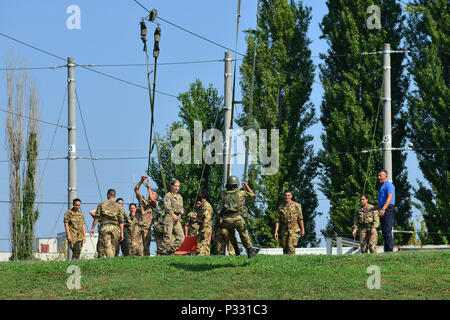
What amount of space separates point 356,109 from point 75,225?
1951 centimetres

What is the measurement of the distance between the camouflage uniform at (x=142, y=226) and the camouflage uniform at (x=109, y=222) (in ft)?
3.17

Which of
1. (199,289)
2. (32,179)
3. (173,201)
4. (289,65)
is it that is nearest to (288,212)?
(173,201)

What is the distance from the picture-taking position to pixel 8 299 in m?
17.1

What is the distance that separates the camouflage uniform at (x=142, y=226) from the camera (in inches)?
978

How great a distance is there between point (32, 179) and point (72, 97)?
5377 millimetres

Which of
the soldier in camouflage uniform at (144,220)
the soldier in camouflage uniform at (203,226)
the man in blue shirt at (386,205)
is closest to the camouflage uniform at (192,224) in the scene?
the soldier in camouflage uniform at (144,220)

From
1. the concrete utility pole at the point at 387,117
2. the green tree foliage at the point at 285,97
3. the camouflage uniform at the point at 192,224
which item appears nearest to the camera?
the camouflage uniform at the point at 192,224

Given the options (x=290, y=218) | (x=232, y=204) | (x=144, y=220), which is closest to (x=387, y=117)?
(x=290, y=218)

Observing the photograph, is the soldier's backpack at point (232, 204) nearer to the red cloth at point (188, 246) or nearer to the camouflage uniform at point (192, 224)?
the red cloth at point (188, 246)

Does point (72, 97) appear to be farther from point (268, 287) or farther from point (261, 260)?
point (268, 287)

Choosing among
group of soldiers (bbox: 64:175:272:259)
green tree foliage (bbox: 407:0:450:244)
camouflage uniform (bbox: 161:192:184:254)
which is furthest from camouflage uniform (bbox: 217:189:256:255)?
green tree foliage (bbox: 407:0:450:244)

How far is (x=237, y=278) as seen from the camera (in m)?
18.2

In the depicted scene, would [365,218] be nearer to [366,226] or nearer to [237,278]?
[366,226]

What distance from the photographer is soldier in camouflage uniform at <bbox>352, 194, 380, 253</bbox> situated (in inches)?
1027
